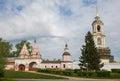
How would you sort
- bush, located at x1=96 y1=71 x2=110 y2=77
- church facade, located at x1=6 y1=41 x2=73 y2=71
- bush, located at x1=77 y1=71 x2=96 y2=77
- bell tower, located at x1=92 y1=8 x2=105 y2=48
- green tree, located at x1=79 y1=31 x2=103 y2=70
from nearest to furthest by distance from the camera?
1. bush, located at x1=96 y1=71 x2=110 y2=77
2. bush, located at x1=77 y1=71 x2=96 y2=77
3. green tree, located at x1=79 y1=31 x2=103 y2=70
4. church facade, located at x1=6 y1=41 x2=73 y2=71
5. bell tower, located at x1=92 y1=8 x2=105 y2=48

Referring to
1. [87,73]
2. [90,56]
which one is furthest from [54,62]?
[87,73]

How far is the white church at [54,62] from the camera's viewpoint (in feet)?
314

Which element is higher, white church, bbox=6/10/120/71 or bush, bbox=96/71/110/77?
white church, bbox=6/10/120/71

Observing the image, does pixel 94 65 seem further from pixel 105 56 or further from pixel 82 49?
pixel 105 56

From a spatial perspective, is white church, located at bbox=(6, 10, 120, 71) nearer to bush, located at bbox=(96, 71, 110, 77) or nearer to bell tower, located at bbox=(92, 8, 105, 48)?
bell tower, located at bbox=(92, 8, 105, 48)

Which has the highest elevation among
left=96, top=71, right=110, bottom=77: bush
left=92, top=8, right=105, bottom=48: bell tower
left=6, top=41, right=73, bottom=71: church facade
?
left=92, top=8, right=105, bottom=48: bell tower

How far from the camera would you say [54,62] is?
98125 millimetres

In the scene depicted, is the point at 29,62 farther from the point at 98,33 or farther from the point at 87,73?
the point at 87,73

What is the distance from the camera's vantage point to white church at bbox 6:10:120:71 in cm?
9569

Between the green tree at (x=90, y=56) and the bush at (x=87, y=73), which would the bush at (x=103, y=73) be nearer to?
the bush at (x=87, y=73)

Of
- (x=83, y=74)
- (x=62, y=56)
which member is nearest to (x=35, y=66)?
(x=62, y=56)

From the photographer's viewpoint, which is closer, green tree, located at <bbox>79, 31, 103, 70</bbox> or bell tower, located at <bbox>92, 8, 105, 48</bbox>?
green tree, located at <bbox>79, 31, 103, 70</bbox>

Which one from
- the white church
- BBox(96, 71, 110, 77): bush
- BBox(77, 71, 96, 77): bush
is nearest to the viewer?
BBox(96, 71, 110, 77): bush

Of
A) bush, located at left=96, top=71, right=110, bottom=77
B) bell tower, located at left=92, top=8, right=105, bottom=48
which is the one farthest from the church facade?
bush, located at left=96, top=71, right=110, bottom=77
